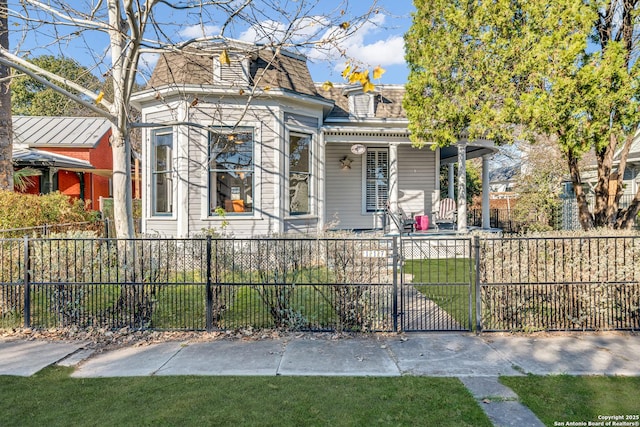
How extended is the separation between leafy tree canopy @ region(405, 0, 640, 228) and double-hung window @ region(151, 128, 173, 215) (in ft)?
22.6

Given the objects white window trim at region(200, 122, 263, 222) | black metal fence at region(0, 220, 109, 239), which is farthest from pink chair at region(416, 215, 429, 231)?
black metal fence at region(0, 220, 109, 239)

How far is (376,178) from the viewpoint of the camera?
13.2 metres

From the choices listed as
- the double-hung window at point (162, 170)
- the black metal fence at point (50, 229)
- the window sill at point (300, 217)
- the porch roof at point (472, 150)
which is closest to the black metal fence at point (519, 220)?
the porch roof at point (472, 150)

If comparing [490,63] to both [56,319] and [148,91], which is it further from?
[56,319]

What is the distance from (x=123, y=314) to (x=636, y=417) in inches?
221

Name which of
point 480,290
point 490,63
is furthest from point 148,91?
point 480,290

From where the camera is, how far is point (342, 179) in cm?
1298

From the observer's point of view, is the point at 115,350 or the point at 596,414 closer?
the point at 596,414

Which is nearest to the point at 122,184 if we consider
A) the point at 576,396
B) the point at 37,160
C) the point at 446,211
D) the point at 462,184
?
the point at 576,396

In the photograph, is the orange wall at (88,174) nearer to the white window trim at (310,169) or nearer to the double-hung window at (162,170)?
the double-hung window at (162,170)

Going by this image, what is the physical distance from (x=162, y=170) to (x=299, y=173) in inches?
138

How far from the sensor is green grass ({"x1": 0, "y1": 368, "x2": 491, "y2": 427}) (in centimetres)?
298

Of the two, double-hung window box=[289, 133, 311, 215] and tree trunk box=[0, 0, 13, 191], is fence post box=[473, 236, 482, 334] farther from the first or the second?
tree trunk box=[0, 0, 13, 191]

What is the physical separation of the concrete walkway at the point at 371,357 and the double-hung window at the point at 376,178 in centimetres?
842
